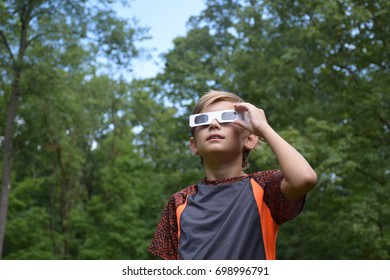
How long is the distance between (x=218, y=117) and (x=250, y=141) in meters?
0.23

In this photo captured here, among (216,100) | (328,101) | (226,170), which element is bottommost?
(226,170)

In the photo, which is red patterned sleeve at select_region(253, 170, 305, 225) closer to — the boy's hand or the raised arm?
the raised arm

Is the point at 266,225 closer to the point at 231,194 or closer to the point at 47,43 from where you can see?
the point at 231,194

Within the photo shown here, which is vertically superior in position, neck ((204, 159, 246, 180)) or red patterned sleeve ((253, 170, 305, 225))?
neck ((204, 159, 246, 180))

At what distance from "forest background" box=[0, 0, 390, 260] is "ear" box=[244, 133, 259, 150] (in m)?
10.7

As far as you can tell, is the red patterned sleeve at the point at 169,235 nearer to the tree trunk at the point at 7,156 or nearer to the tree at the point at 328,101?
the tree at the point at 328,101

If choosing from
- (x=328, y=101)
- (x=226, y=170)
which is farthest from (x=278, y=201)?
(x=328, y=101)

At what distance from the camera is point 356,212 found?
45.1ft

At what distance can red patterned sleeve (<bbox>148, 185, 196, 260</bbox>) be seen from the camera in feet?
9.18

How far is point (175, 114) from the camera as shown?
74.5 feet

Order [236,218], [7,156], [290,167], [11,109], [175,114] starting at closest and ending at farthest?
[290,167]
[236,218]
[7,156]
[11,109]
[175,114]

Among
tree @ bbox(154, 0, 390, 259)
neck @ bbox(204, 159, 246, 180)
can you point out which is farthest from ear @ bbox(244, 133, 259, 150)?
tree @ bbox(154, 0, 390, 259)

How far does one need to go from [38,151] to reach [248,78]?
9.25 meters

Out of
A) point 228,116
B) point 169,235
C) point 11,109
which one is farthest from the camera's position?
point 11,109
